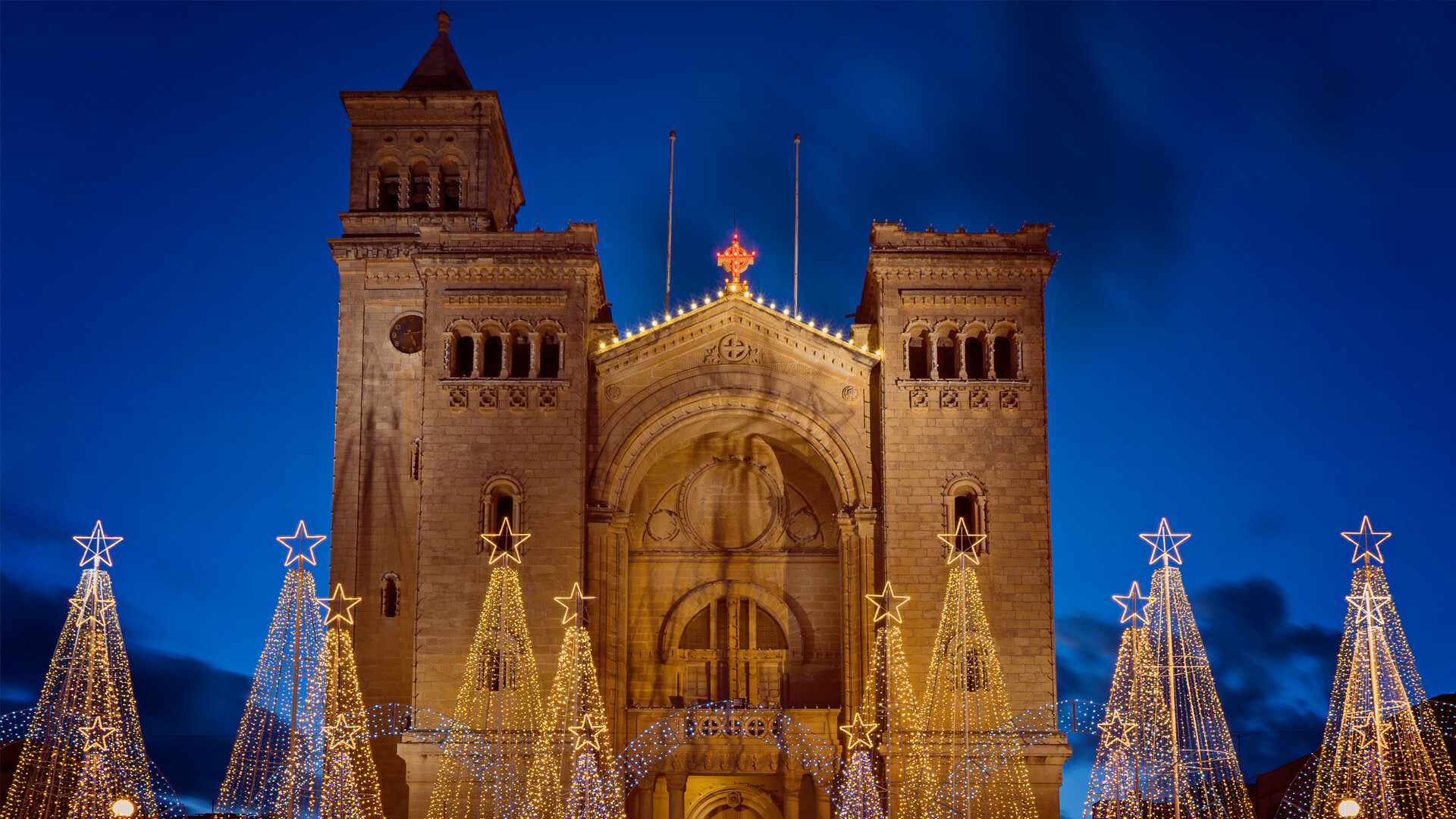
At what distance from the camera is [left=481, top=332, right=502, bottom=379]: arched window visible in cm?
4247

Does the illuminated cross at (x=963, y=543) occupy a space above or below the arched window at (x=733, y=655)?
above

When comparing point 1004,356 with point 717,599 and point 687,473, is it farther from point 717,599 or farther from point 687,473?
point 717,599

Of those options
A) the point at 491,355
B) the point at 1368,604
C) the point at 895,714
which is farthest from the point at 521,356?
the point at 1368,604

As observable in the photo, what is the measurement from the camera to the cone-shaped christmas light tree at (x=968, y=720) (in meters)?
38.2

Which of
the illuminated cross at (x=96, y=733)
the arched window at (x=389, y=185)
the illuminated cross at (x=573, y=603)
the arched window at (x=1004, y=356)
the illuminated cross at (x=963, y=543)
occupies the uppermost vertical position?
the arched window at (x=389, y=185)

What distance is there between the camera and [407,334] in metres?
45.3

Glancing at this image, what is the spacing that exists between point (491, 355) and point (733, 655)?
12.2 m

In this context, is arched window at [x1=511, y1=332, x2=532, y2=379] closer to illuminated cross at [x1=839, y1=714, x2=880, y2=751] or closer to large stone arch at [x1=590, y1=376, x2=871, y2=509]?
large stone arch at [x1=590, y1=376, x2=871, y2=509]

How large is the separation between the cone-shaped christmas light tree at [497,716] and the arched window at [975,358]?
13849 mm

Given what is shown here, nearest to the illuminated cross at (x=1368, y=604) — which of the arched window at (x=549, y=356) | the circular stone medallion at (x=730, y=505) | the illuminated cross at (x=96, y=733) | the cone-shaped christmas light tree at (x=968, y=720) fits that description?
the cone-shaped christmas light tree at (x=968, y=720)

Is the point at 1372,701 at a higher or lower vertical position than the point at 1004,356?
lower

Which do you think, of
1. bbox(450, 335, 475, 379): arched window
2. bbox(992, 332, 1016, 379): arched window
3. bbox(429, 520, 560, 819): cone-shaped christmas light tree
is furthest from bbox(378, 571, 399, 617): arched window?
bbox(992, 332, 1016, 379): arched window

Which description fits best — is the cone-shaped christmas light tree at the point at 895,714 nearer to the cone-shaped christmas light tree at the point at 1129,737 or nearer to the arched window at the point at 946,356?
the cone-shaped christmas light tree at the point at 1129,737

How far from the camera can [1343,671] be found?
36.0 meters
